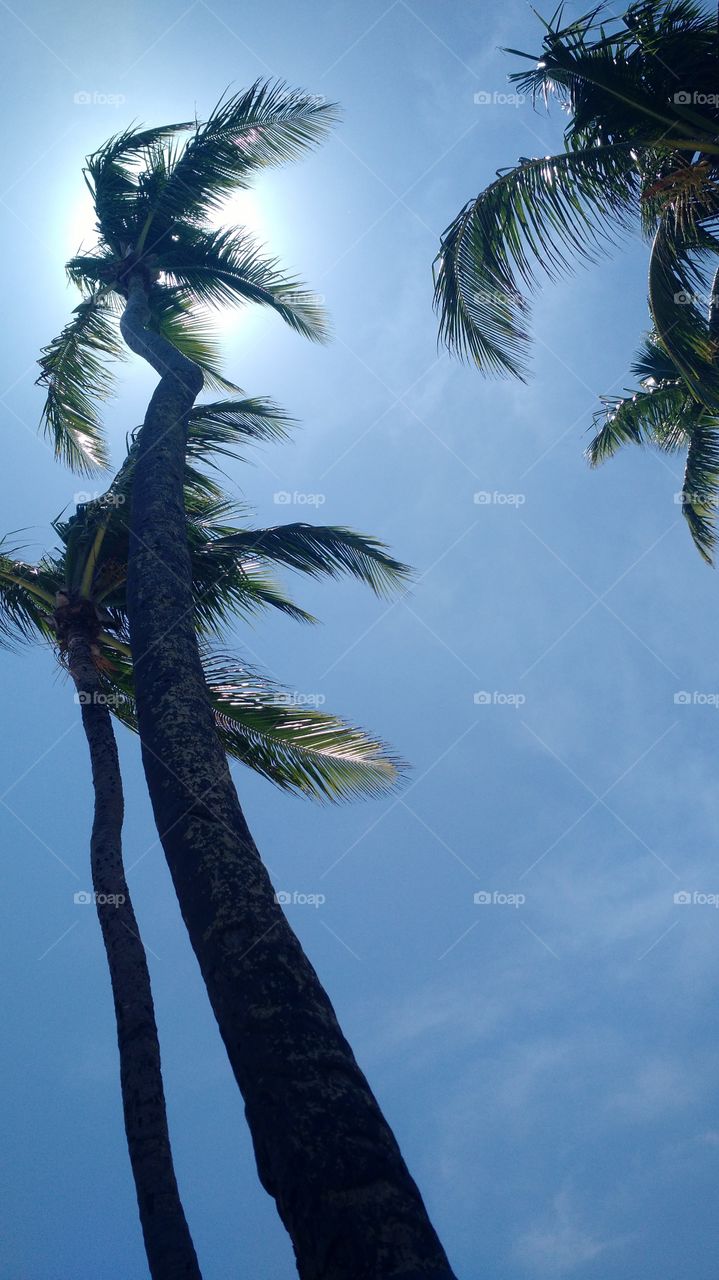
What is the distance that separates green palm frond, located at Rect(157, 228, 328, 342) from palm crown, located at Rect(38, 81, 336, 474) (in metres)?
0.01

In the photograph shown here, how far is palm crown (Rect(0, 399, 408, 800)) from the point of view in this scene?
31.6ft

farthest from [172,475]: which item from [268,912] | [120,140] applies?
[120,140]

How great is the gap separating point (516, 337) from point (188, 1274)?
8446 mm

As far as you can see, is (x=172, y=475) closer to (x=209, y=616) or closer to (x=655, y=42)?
(x=209, y=616)

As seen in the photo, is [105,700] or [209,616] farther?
[209,616]

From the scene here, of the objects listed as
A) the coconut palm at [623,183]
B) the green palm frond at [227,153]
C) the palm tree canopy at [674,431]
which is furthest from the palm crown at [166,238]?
the palm tree canopy at [674,431]

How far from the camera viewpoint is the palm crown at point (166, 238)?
1042 centimetres

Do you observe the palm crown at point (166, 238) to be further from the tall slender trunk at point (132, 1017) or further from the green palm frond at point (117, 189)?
the tall slender trunk at point (132, 1017)

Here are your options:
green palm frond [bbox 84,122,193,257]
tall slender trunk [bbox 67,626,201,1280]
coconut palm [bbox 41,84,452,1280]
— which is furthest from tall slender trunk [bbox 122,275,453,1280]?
green palm frond [bbox 84,122,193,257]

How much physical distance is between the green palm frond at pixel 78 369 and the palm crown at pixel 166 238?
0.01 m

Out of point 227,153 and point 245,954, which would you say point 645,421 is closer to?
point 227,153

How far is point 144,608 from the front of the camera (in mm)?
4961

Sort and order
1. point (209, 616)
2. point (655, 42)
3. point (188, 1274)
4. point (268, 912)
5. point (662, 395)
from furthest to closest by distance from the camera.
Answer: point (662, 395) → point (209, 616) → point (655, 42) → point (188, 1274) → point (268, 912)

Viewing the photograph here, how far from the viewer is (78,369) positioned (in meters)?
10.6
